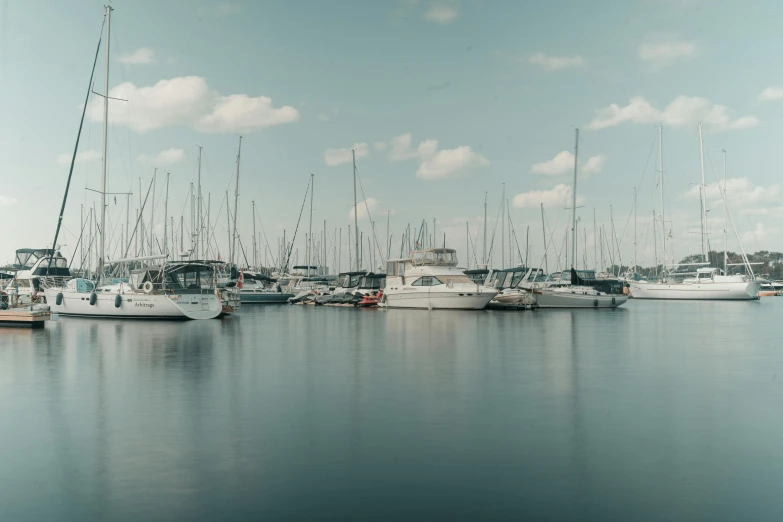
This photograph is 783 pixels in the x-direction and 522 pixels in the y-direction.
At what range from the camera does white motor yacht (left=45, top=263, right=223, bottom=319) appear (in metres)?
37.4

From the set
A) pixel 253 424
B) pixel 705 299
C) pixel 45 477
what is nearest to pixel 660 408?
pixel 253 424

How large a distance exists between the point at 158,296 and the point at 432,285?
2289cm

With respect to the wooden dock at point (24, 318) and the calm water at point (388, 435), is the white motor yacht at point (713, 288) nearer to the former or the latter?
the calm water at point (388, 435)

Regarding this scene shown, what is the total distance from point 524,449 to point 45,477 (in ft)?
23.2

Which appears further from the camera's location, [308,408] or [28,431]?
[308,408]

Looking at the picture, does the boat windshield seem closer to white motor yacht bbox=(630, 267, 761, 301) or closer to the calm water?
the calm water

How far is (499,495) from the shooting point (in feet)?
26.0

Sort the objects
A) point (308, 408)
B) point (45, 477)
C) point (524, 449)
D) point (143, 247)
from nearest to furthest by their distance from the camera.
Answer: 1. point (45, 477)
2. point (524, 449)
3. point (308, 408)
4. point (143, 247)

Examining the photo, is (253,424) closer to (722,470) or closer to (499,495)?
(499,495)

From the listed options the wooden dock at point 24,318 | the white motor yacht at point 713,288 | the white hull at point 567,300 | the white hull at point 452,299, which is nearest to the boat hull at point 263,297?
the white hull at point 452,299

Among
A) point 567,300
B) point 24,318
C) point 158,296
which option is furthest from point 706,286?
point 24,318

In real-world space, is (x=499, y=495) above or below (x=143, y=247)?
below

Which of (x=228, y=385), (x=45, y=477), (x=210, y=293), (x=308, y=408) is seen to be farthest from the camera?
(x=210, y=293)

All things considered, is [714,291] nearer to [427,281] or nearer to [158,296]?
[427,281]
